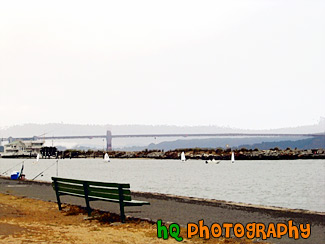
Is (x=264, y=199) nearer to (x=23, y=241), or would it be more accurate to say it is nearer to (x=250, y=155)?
(x=23, y=241)

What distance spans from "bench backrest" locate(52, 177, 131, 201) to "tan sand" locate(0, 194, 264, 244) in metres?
0.65

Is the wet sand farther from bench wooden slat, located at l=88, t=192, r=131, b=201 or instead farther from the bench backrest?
the bench backrest

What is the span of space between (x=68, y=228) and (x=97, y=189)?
1777 millimetres

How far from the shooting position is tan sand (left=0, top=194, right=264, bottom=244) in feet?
35.8

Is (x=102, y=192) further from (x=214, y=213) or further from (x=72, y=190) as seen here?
(x=214, y=213)

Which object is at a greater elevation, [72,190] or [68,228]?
[72,190]

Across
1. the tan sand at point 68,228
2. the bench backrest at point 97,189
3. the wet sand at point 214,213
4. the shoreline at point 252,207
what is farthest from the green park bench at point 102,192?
the shoreline at point 252,207

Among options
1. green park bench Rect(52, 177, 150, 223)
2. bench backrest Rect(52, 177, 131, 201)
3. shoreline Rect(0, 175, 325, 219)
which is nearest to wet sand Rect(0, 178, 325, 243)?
shoreline Rect(0, 175, 325, 219)

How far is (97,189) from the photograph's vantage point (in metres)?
14.0

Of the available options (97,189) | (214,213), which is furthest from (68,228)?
(214,213)

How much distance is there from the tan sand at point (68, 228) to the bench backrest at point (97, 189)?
65cm

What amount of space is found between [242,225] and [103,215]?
13.9ft

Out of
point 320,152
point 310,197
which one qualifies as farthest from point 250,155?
point 310,197

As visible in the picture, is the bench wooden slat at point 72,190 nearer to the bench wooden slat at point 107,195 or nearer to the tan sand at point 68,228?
the bench wooden slat at point 107,195
